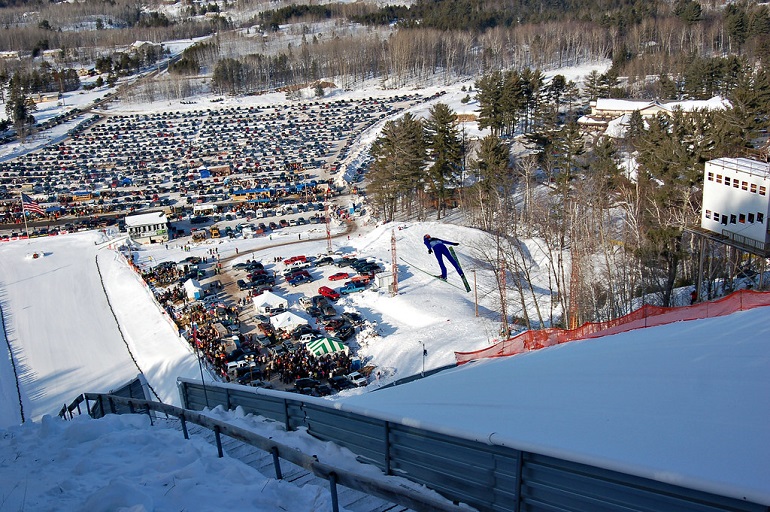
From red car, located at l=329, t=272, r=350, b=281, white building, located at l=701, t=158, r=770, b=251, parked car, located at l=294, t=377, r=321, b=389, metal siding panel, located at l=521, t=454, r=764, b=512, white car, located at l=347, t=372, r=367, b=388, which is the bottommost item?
white car, located at l=347, t=372, r=367, b=388

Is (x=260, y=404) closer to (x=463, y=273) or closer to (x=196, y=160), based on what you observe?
(x=463, y=273)

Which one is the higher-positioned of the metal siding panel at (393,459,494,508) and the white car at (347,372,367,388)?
the metal siding panel at (393,459,494,508)

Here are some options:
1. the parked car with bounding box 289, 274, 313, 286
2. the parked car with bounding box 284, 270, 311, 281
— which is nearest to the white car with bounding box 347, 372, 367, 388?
the parked car with bounding box 289, 274, 313, 286

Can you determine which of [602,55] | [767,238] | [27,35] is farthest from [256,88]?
[767,238]

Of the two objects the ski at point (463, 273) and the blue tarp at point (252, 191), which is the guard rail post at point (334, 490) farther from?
the blue tarp at point (252, 191)

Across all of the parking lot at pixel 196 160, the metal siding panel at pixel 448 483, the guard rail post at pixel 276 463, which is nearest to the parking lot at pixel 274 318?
the guard rail post at pixel 276 463

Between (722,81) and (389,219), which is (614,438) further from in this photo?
(722,81)

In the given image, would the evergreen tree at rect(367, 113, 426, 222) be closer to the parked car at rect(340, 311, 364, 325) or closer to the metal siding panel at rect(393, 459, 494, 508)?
the parked car at rect(340, 311, 364, 325)

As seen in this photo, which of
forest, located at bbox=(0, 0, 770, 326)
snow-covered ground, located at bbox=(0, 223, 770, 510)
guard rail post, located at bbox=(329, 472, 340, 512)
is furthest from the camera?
forest, located at bbox=(0, 0, 770, 326)

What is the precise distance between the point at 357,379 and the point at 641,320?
6.37m

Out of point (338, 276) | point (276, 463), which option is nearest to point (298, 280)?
point (338, 276)

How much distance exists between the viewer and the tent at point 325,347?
14.2 m

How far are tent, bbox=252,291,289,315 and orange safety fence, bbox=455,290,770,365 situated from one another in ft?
23.5

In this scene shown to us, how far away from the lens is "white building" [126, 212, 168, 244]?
2577cm
